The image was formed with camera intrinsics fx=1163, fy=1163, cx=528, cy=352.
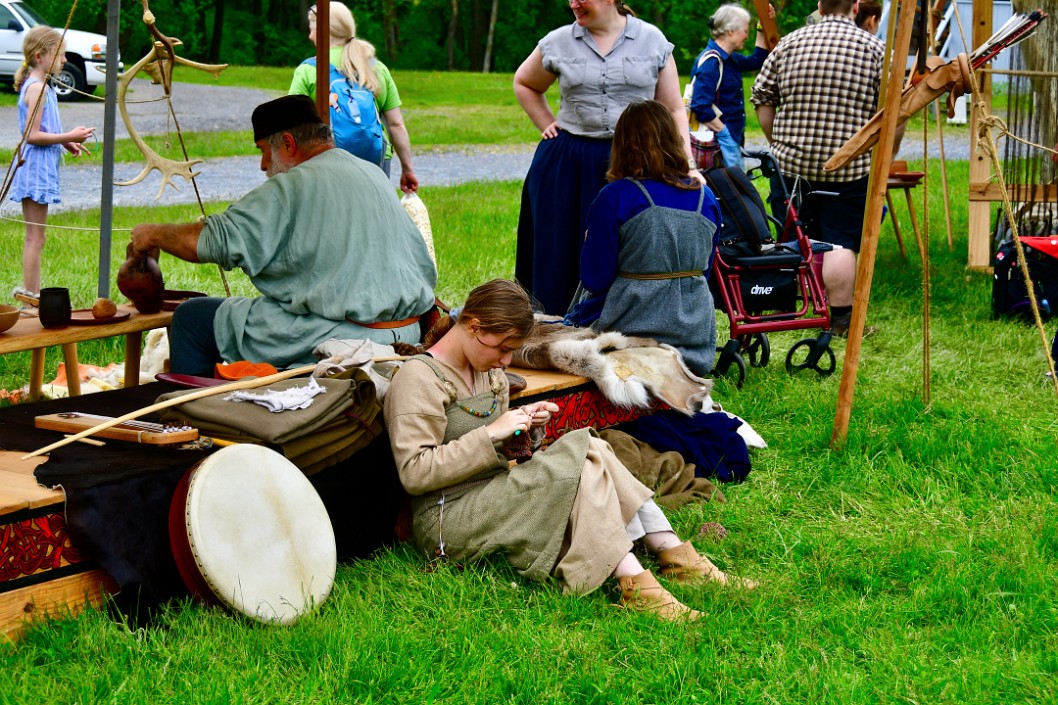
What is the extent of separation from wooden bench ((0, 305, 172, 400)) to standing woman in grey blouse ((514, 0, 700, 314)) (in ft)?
5.94

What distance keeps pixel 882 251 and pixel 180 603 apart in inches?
270

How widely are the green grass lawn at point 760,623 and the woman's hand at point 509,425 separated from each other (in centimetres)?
40

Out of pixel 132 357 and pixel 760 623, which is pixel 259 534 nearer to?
pixel 760 623

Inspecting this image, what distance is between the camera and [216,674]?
2697 millimetres

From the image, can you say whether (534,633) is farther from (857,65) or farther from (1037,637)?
(857,65)

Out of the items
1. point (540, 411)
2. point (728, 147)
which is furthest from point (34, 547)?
point (728, 147)

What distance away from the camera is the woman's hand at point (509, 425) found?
10.8 ft

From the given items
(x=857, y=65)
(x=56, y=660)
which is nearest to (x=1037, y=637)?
(x=56, y=660)

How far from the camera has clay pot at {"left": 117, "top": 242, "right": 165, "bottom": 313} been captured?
436 centimetres

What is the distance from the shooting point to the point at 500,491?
3.32 m

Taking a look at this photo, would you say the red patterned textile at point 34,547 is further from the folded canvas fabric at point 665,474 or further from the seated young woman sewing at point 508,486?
the folded canvas fabric at point 665,474

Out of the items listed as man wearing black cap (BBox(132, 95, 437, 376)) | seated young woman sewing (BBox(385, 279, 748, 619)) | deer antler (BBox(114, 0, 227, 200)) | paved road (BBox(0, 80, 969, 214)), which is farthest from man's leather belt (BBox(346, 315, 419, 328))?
paved road (BBox(0, 80, 969, 214))

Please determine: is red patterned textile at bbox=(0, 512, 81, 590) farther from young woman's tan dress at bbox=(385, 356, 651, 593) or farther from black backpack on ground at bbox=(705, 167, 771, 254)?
black backpack on ground at bbox=(705, 167, 771, 254)

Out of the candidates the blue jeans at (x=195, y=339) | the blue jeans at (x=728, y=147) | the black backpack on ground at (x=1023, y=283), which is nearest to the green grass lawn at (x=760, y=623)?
the blue jeans at (x=195, y=339)
